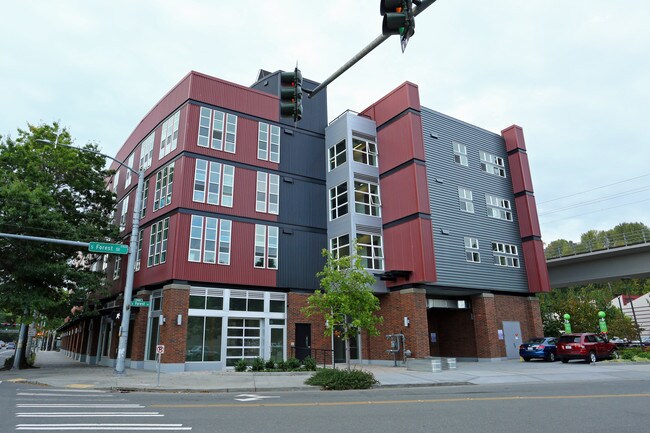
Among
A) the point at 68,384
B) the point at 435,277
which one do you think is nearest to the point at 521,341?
the point at 435,277

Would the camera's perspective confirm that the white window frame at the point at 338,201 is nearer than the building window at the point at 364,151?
Yes

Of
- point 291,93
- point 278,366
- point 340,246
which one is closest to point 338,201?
point 340,246

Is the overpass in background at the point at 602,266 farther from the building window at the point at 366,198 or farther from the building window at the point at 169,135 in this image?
the building window at the point at 169,135

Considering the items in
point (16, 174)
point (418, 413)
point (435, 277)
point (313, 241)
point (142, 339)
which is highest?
point (16, 174)

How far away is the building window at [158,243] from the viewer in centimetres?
2538

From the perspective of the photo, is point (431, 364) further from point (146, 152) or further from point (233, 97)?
point (146, 152)

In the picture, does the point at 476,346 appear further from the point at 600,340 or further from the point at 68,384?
the point at 68,384

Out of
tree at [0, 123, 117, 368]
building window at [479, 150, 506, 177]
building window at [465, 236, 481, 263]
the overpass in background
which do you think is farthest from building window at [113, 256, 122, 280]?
the overpass in background

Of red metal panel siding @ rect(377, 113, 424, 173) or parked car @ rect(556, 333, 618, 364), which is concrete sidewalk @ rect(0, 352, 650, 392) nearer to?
parked car @ rect(556, 333, 618, 364)

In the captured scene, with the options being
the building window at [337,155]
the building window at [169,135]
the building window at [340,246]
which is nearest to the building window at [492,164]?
the building window at [337,155]

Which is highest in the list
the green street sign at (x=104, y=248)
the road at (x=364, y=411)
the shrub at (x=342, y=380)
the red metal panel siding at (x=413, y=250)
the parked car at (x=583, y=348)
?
the red metal panel siding at (x=413, y=250)

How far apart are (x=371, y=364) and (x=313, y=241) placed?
8583 mm

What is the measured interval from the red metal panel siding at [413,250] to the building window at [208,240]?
10265 millimetres

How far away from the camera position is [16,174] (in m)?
25.7
